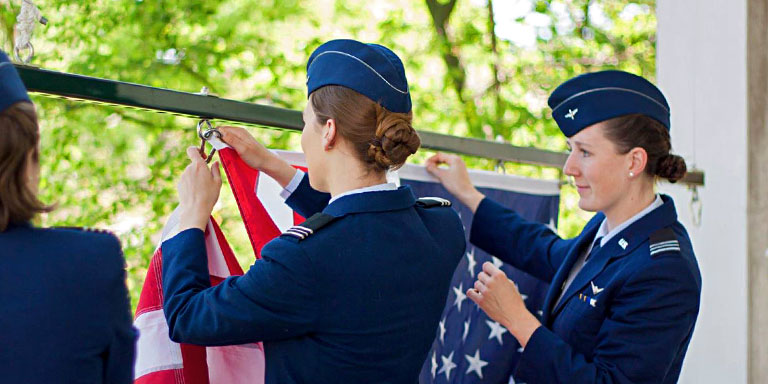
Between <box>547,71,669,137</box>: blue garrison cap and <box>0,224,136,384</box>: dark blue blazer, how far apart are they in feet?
4.47

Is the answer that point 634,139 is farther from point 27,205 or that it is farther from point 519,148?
point 27,205

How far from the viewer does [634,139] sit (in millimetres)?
2307

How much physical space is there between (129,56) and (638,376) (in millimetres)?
5087

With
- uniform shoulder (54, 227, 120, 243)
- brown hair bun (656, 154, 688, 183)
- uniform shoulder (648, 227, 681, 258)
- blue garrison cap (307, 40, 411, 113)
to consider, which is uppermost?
blue garrison cap (307, 40, 411, 113)

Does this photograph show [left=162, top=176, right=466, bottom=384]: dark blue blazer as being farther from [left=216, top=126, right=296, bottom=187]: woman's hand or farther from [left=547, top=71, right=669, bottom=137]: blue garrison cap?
[left=547, top=71, right=669, bottom=137]: blue garrison cap

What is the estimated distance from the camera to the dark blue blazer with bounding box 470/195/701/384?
2.15 metres

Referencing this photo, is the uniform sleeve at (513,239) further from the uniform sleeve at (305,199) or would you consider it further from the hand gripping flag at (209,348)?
the hand gripping flag at (209,348)

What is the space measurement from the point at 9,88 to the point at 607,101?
1.53 metres

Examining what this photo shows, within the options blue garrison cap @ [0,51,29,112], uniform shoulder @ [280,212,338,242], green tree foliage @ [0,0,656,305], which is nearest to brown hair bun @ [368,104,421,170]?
uniform shoulder @ [280,212,338,242]

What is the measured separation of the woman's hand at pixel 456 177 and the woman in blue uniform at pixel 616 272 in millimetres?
377

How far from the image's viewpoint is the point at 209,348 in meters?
1.94

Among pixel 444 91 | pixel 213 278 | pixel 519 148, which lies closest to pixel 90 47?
pixel 444 91

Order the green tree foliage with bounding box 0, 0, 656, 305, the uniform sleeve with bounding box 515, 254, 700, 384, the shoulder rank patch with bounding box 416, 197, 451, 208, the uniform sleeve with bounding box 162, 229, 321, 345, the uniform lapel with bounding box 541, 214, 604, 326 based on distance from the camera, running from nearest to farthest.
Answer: the uniform sleeve with bounding box 162, 229, 321, 345 → the shoulder rank patch with bounding box 416, 197, 451, 208 → the uniform sleeve with bounding box 515, 254, 700, 384 → the uniform lapel with bounding box 541, 214, 604, 326 → the green tree foliage with bounding box 0, 0, 656, 305

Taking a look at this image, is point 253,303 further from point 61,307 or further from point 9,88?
point 9,88
